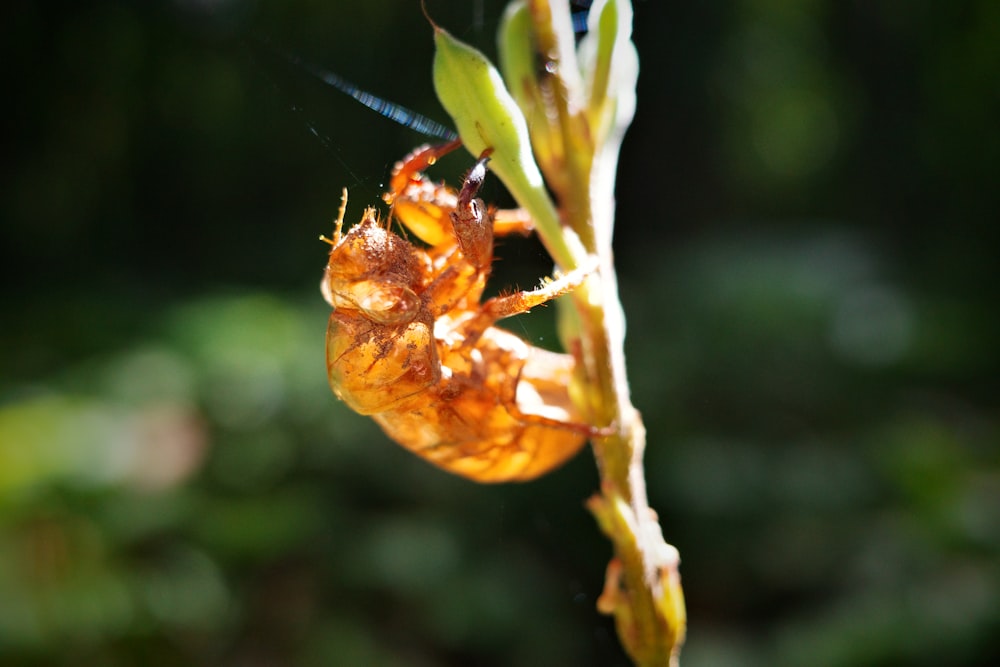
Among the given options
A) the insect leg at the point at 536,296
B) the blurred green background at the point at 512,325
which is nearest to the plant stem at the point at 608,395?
the insect leg at the point at 536,296

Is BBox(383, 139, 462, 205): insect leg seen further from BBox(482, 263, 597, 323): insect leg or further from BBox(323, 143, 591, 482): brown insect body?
BBox(482, 263, 597, 323): insect leg

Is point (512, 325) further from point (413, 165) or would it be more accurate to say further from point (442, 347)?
point (413, 165)

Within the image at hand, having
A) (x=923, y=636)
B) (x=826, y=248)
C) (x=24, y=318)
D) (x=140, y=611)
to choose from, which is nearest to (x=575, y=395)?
(x=923, y=636)

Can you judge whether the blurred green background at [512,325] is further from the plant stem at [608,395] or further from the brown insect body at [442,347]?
the plant stem at [608,395]

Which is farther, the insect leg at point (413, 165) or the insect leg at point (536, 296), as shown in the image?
the insect leg at point (413, 165)

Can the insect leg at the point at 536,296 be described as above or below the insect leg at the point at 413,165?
below

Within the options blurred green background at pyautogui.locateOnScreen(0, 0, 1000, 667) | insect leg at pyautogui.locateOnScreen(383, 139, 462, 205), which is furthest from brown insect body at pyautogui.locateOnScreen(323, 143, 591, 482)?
blurred green background at pyautogui.locateOnScreen(0, 0, 1000, 667)
